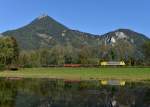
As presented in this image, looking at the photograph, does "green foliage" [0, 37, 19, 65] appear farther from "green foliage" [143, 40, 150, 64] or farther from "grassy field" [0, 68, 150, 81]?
"green foliage" [143, 40, 150, 64]

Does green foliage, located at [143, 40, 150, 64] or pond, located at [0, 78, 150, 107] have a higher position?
green foliage, located at [143, 40, 150, 64]

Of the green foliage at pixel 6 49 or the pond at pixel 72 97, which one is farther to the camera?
the green foliage at pixel 6 49

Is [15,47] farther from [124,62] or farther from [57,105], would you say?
[57,105]

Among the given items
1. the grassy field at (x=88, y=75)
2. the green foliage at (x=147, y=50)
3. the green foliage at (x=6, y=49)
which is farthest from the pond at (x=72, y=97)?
the green foliage at (x=147, y=50)

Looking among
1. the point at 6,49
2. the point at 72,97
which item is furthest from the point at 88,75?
the point at 6,49

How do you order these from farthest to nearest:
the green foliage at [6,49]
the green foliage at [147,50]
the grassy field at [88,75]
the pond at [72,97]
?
the green foliage at [147,50]
the green foliage at [6,49]
the grassy field at [88,75]
the pond at [72,97]

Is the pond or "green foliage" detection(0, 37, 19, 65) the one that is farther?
"green foliage" detection(0, 37, 19, 65)

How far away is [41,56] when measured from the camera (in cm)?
18850

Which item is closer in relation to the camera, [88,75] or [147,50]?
[88,75]

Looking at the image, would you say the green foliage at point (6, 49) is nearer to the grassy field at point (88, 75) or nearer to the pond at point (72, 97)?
the grassy field at point (88, 75)

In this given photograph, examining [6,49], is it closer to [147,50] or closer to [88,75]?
[88,75]

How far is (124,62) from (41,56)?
3957 centimetres

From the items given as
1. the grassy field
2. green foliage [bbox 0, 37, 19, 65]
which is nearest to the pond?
the grassy field

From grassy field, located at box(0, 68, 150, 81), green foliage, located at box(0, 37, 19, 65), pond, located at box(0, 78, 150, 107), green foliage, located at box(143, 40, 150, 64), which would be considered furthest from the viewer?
green foliage, located at box(143, 40, 150, 64)
